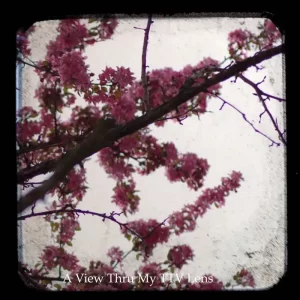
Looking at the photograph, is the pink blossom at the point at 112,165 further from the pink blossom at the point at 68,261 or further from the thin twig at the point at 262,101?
the thin twig at the point at 262,101

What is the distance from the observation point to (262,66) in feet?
2.36

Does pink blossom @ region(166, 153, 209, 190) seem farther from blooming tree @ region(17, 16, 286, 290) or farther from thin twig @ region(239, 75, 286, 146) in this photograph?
thin twig @ region(239, 75, 286, 146)

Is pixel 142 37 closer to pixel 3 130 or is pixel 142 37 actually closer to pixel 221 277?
pixel 3 130

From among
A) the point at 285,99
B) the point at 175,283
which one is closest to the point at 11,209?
the point at 175,283

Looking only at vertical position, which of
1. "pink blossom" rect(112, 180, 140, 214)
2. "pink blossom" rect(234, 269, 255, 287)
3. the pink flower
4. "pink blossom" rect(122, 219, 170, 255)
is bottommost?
"pink blossom" rect(234, 269, 255, 287)

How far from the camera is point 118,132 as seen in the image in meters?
0.72

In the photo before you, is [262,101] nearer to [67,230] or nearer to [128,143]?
[128,143]

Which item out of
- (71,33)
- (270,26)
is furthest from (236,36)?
(71,33)

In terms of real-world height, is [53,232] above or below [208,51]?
below

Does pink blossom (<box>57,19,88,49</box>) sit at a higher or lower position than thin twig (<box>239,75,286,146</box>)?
higher

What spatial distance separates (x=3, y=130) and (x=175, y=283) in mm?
542

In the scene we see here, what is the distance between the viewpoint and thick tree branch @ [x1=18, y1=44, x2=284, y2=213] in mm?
715

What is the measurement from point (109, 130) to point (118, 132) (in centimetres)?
2

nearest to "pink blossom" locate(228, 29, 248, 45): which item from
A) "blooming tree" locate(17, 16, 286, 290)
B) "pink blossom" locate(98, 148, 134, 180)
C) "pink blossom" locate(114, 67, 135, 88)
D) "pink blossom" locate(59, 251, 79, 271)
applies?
"blooming tree" locate(17, 16, 286, 290)
